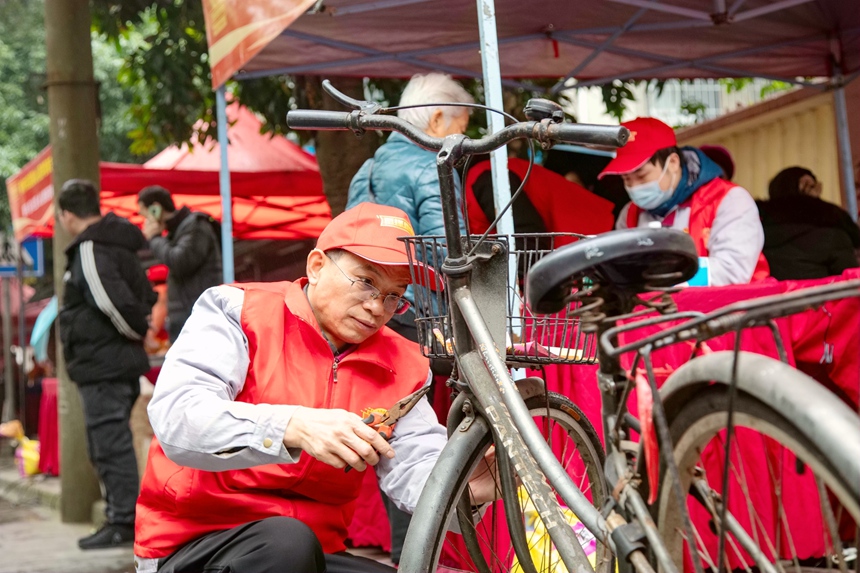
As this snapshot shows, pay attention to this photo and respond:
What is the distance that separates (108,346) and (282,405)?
4.49 metres

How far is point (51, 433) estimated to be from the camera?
34.9 ft

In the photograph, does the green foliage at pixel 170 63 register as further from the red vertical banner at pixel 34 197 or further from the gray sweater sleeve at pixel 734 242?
the gray sweater sleeve at pixel 734 242

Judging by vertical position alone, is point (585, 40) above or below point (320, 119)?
above

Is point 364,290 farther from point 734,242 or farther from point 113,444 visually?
point 113,444

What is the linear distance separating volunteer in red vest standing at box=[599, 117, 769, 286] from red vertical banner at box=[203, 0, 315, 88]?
1.51m

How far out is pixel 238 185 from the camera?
9.55 meters

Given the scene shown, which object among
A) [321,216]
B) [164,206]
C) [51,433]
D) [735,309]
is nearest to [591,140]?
[735,309]

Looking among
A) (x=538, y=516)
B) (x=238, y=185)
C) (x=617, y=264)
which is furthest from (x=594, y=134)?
(x=238, y=185)

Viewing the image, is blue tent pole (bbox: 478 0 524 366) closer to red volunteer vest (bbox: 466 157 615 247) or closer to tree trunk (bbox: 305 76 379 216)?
red volunteer vest (bbox: 466 157 615 247)

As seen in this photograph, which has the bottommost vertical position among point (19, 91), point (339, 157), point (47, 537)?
point (47, 537)

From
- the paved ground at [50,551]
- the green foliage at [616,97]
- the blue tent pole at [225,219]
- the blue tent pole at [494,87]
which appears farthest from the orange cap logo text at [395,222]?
the green foliage at [616,97]

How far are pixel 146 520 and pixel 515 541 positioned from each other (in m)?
0.86

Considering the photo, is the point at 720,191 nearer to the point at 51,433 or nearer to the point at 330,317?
the point at 330,317

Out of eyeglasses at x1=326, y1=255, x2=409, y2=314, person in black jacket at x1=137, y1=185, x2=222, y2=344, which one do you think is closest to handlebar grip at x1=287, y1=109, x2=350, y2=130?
eyeglasses at x1=326, y1=255, x2=409, y2=314
